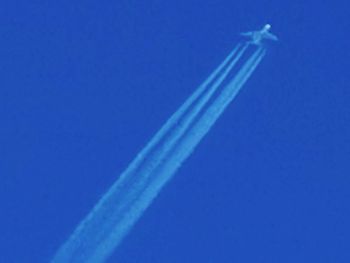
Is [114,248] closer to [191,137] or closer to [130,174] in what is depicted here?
[130,174]

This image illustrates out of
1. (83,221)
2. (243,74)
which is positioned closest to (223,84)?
(243,74)

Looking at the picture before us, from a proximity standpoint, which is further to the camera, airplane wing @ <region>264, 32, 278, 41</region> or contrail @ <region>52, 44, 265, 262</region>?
airplane wing @ <region>264, 32, 278, 41</region>

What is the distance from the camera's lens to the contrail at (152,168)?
2.41 metres

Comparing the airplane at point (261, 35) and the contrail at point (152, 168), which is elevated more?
the airplane at point (261, 35)

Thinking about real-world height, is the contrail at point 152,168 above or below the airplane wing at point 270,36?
below

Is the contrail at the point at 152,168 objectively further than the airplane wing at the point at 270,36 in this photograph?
No

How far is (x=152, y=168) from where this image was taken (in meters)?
2.57

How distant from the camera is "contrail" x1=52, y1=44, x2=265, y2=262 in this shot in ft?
7.91

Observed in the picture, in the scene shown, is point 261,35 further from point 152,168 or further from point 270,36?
point 152,168

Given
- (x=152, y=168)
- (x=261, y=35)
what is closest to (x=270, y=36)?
(x=261, y=35)

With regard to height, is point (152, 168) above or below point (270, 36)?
below

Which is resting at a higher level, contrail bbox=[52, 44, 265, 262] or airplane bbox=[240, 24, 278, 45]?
airplane bbox=[240, 24, 278, 45]

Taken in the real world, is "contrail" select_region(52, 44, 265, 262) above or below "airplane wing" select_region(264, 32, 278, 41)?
below

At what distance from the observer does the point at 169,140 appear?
261 cm
